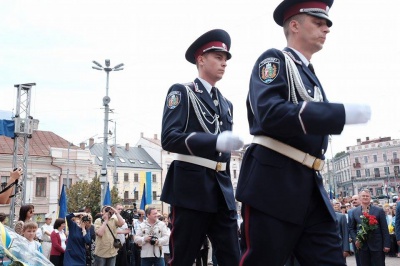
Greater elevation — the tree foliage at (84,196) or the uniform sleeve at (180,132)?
the uniform sleeve at (180,132)

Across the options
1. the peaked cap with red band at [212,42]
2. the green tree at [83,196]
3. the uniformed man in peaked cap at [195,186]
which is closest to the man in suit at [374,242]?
the uniformed man in peaked cap at [195,186]

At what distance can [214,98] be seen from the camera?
409cm

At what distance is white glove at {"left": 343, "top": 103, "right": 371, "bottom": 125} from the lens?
226cm

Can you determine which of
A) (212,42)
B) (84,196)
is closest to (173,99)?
(212,42)

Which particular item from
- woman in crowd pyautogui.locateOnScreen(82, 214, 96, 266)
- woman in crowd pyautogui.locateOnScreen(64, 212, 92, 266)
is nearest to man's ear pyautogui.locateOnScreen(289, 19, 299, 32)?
woman in crowd pyautogui.locateOnScreen(64, 212, 92, 266)

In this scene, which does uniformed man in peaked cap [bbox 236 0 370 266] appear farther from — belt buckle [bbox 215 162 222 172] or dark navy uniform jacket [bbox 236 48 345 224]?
belt buckle [bbox 215 162 222 172]

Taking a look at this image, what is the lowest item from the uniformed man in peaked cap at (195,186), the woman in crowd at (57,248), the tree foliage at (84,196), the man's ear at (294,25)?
the tree foliage at (84,196)

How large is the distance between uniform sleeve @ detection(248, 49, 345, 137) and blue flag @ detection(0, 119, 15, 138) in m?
14.9

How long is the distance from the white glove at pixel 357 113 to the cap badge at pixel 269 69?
473 millimetres

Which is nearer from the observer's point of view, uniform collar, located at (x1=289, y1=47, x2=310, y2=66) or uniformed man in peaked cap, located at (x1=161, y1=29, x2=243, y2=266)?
uniform collar, located at (x1=289, y1=47, x2=310, y2=66)

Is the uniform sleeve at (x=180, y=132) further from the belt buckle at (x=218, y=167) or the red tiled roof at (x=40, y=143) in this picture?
the red tiled roof at (x=40, y=143)

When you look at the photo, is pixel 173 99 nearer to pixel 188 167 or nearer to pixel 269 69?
pixel 188 167

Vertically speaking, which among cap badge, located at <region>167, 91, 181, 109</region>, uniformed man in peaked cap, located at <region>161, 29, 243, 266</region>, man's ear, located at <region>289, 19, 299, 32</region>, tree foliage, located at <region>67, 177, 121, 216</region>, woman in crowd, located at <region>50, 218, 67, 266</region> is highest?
man's ear, located at <region>289, 19, 299, 32</region>

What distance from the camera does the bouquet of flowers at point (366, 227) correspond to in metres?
9.02
